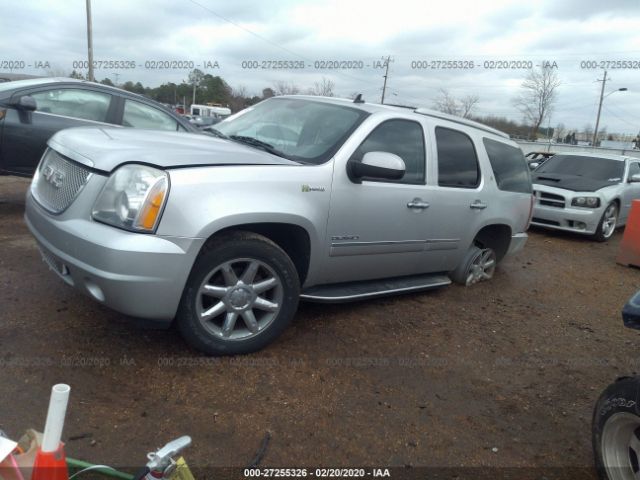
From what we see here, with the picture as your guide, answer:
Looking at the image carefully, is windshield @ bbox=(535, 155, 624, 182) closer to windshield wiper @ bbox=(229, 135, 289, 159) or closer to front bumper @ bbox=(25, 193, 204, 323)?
windshield wiper @ bbox=(229, 135, 289, 159)

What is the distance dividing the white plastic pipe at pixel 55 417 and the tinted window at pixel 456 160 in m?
3.46

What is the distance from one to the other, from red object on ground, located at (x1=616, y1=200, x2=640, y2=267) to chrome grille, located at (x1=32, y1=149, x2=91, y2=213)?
7181 millimetres

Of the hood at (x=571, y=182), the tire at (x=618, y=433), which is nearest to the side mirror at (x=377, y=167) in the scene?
the tire at (x=618, y=433)

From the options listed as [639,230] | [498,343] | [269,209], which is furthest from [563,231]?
[269,209]

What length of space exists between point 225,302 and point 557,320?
3286 mm

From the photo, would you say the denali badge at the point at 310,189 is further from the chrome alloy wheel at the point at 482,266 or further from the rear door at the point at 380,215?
the chrome alloy wheel at the point at 482,266

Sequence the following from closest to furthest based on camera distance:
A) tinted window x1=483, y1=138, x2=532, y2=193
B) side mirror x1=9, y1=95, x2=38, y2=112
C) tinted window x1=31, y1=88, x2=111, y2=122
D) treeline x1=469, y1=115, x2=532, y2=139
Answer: tinted window x1=483, y1=138, x2=532, y2=193 < side mirror x1=9, y1=95, x2=38, y2=112 < tinted window x1=31, y1=88, x2=111, y2=122 < treeline x1=469, y1=115, x2=532, y2=139

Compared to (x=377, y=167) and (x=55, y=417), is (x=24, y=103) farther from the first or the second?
(x=55, y=417)

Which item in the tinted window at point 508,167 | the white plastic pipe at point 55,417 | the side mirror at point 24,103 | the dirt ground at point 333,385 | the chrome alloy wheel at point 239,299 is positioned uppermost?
the side mirror at point 24,103

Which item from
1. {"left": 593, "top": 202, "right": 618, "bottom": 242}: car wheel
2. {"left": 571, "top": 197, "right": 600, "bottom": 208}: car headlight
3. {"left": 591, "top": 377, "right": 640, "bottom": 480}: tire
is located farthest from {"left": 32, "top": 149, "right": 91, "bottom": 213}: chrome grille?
{"left": 593, "top": 202, "right": 618, "bottom": 242}: car wheel

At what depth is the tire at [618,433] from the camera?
227 centimetres

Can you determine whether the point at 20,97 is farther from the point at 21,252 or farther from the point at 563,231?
the point at 563,231

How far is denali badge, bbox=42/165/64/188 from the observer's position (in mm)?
3146

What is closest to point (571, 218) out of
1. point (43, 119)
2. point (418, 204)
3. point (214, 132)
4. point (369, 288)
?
point (418, 204)
